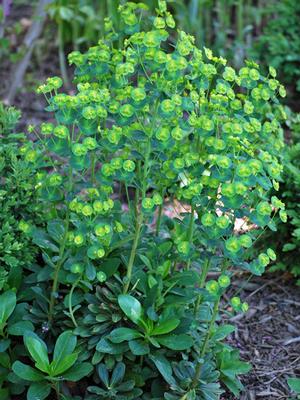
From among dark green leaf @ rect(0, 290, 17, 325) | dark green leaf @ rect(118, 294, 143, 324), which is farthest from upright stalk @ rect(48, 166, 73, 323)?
dark green leaf @ rect(118, 294, 143, 324)

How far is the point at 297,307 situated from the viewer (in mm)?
2713

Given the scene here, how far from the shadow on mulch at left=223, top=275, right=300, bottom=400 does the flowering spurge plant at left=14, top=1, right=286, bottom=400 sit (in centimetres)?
19

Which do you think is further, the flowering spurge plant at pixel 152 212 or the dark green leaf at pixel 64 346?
the dark green leaf at pixel 64 346

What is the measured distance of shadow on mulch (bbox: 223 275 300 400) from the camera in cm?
234

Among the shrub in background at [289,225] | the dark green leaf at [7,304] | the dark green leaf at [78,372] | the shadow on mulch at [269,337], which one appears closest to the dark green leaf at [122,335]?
the dark green leaf at [78,372]

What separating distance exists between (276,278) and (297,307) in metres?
0.18

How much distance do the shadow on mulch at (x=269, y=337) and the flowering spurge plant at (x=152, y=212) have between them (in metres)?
0.19

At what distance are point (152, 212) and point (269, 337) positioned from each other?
2.91 ft

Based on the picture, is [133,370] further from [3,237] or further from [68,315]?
[3,237]

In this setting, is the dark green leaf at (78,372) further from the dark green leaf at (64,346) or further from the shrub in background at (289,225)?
the shrub in background at (289,225)

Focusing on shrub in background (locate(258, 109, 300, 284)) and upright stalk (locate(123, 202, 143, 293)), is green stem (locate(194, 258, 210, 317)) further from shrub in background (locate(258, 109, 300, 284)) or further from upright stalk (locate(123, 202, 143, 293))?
shrub in background (locate(258, 109, 300, 284))

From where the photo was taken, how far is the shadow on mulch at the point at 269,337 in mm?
2340

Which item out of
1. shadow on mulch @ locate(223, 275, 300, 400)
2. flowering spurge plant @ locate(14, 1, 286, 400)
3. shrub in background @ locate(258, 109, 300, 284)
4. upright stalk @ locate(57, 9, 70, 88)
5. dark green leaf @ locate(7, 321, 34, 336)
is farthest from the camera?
upright stalk @ locate(57, 9, 70, 88)

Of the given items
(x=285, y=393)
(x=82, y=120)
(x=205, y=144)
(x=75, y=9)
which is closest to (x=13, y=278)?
(x=82, y=120)
